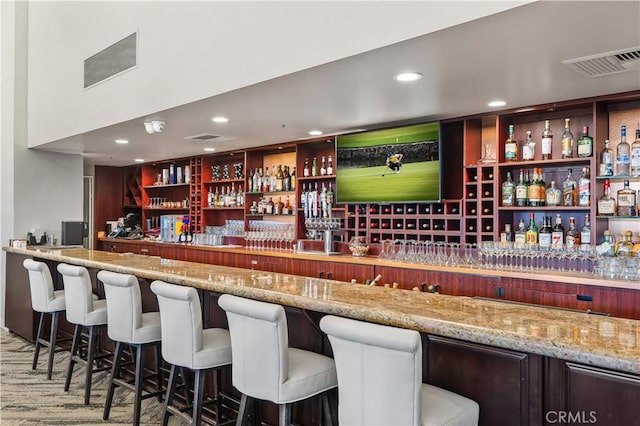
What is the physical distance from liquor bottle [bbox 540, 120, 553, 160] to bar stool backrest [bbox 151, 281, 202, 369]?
11.4 feet

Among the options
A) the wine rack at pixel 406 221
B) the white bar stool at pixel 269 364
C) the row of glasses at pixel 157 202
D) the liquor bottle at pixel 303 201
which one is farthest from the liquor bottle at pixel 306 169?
the white bar stool at pixel 269 364

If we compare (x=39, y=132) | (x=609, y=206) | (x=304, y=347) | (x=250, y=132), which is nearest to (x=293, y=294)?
(x=304, y=347)

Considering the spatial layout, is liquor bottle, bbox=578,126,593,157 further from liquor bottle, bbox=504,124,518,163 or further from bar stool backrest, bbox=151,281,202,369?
bar stool backrest, bbox=151,281,202,369

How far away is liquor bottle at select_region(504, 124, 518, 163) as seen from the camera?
15.6 feet

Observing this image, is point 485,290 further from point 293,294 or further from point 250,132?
point 250,132

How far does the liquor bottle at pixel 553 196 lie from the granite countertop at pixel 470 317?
255cm

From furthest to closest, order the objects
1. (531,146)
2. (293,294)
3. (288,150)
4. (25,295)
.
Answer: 1. (288,150)
2. (25,295)
3. (531,146)
4. (293,294)

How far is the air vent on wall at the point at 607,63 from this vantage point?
116 inches

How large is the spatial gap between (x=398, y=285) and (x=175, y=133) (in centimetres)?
312

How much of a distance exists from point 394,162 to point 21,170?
4974 millimetres

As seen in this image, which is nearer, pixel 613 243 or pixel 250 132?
pixel 613 243

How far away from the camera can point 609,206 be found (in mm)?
4129

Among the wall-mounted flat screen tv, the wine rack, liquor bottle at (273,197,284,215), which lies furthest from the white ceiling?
liquor bottle at (273,197,284,215)

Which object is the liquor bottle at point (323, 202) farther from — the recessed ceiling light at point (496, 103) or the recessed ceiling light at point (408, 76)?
the recessed ceiling light at point (408, 76)
